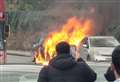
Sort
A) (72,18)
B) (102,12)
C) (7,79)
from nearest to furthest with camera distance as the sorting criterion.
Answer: (7,79)
(102,12)
(72,18)

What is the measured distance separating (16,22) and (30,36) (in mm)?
1702

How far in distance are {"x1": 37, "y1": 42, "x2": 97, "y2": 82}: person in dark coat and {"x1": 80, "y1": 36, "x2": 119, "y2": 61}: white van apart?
15.7 metres

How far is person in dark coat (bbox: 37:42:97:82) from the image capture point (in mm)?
6668

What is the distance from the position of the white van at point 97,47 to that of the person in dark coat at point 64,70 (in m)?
15.7

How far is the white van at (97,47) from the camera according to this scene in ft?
76.0

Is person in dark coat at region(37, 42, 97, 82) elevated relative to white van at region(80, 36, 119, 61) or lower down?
lower down

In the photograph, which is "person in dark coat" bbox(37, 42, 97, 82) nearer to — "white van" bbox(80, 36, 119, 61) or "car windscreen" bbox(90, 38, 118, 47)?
"white van" bbox(80, 36, 119, 61)

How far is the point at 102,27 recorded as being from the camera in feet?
83.1

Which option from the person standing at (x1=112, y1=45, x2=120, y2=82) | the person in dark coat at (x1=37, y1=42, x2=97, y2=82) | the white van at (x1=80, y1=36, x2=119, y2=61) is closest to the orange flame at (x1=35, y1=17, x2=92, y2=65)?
the white van at (x1=80, y1=36, x2=119, y2=61)

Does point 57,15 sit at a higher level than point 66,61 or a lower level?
higher

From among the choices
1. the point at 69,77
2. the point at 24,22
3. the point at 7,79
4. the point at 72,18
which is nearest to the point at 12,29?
the point at 24,22

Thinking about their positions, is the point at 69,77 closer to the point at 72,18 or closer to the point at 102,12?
the point at 102,12

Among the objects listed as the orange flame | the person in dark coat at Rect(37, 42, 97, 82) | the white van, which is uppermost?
the orange flame

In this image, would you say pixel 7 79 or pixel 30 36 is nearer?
pixel 7 79
